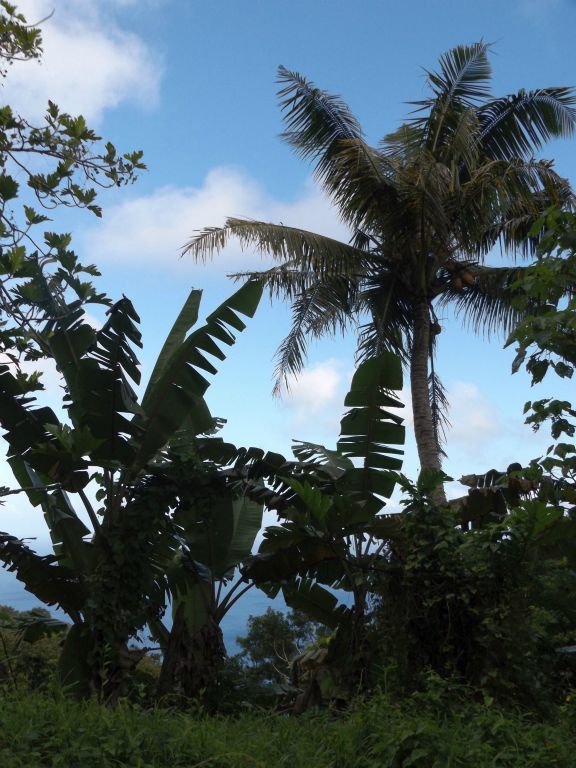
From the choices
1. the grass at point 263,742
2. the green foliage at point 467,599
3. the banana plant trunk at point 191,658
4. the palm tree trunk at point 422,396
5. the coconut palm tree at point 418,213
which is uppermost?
the coconut palm tree at point 418,213

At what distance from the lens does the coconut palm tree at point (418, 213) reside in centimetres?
1548

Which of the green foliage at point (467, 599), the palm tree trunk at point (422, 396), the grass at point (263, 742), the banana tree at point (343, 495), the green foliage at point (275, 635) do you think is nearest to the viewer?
the grass at point (263, 742)

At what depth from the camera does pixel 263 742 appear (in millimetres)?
4988

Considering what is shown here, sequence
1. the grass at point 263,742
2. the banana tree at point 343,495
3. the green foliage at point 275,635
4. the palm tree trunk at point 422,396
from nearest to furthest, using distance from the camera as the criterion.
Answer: the grass at point 263,742 → the banana tree at point 343,495 → the palm tree trunk at point 422,396 → the green foliage at point 275,635

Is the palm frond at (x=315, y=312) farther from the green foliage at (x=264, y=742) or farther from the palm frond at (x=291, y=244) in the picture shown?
the green foliage at (x=264, y=742)

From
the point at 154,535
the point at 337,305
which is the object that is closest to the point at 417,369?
the point at 337,305

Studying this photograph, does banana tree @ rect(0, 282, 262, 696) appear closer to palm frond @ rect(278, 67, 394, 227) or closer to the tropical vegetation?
the tropical vegetation

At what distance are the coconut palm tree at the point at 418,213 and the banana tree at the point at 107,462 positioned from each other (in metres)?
6.96

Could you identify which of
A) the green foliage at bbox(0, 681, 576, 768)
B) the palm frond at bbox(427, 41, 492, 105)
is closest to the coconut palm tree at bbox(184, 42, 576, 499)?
the palm frond at bbox(427, 41, 492, 105)

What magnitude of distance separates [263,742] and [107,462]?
4197 mm

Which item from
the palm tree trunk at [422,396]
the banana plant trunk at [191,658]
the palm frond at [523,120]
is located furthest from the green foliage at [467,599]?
the palm frond at [523,120]

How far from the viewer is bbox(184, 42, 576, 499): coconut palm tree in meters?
15.5

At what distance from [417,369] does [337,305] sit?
2.96 m

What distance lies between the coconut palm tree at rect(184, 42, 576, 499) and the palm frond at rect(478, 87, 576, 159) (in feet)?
0.07
